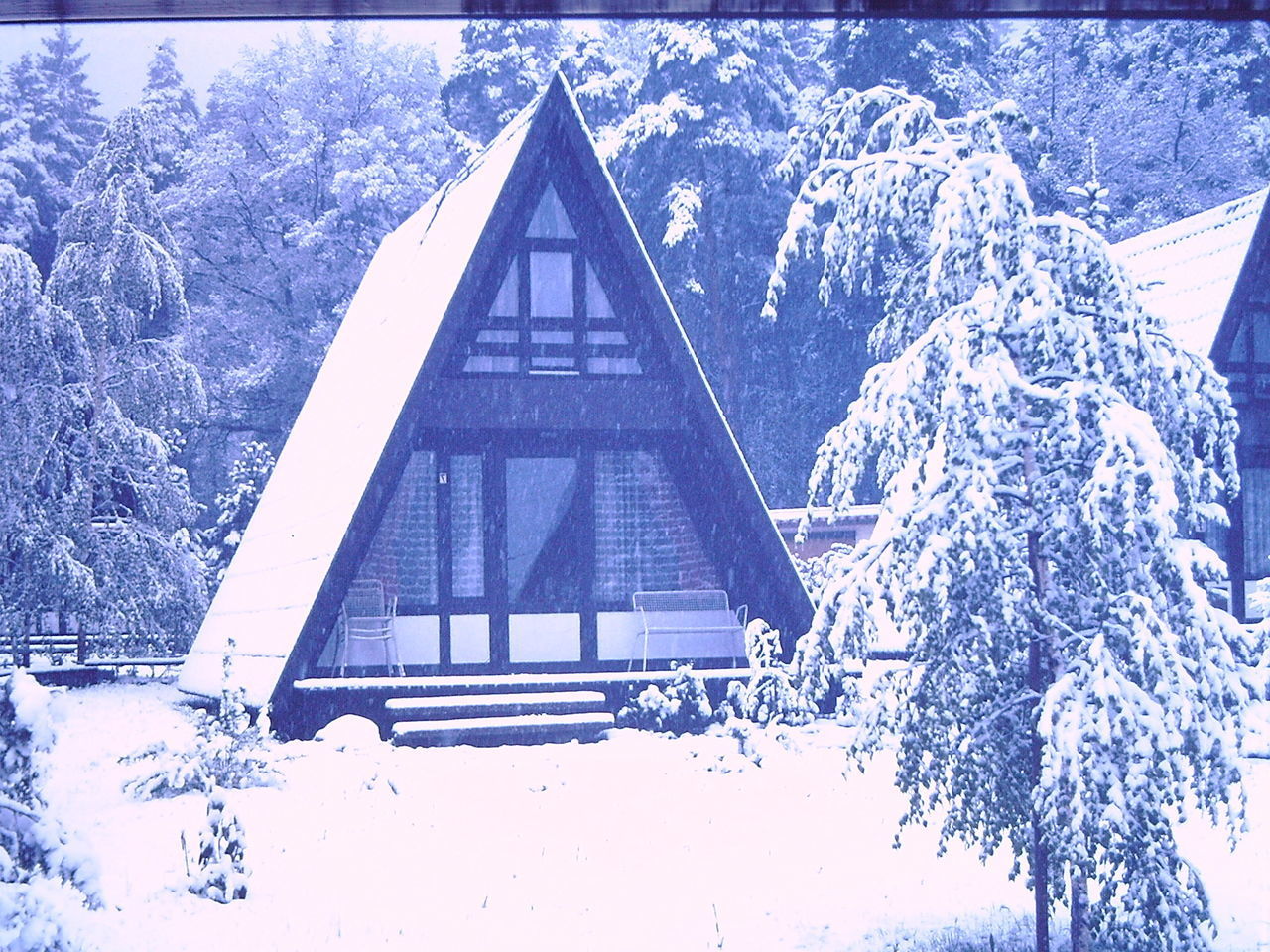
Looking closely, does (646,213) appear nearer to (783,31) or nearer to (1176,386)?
(783,31)

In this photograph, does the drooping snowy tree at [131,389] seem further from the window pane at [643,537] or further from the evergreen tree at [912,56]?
the evergreen tree at [912,56]

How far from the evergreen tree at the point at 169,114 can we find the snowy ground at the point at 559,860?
5493 millimetres

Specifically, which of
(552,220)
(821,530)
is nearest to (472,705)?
(552,220)

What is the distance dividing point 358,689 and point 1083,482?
18.7 ft

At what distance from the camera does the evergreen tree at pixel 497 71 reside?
13.4 metres

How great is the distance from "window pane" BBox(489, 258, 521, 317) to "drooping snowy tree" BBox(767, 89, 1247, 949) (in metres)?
4.96

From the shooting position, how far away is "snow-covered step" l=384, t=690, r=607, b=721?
8.84m

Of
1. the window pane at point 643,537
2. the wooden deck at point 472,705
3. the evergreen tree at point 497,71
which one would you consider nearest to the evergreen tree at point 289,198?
the evergreen tree at point 497,71

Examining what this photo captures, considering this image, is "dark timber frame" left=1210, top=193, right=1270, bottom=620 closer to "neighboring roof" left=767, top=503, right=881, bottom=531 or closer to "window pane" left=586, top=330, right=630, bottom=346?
"neighboring roof" left=767, top=503, right=881, bottom=531

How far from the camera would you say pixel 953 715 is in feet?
15.0

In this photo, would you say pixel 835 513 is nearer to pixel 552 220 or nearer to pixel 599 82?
pixel 552 220

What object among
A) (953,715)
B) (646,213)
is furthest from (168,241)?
(953,715)

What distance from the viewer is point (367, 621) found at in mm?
9141

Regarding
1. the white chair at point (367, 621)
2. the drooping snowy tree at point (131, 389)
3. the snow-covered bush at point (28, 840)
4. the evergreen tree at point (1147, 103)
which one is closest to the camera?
the snow-covered bush at point (28, 840)
